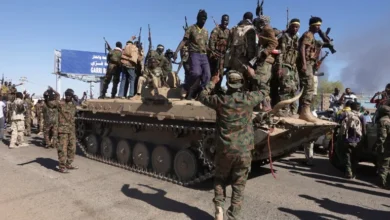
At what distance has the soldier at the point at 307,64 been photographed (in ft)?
23.4

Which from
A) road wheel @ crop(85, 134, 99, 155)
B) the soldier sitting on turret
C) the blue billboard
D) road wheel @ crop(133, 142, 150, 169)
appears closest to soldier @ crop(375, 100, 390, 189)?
the soldier sitting on turret

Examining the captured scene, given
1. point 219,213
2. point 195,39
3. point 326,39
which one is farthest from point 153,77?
point 219,213

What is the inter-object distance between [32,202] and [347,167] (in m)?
6.95

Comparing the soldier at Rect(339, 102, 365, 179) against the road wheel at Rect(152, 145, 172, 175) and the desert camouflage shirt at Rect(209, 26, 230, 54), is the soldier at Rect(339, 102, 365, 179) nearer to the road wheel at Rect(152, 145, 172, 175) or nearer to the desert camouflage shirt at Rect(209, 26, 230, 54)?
the desert camouflage shirt at Rect(209, 26, 230, 54)

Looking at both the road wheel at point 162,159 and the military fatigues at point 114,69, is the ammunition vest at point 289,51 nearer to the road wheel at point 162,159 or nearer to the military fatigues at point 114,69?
the road wheel at point 162,159

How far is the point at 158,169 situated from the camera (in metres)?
8.52

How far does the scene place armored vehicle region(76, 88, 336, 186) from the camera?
6.72 metres

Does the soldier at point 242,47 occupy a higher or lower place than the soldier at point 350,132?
higher

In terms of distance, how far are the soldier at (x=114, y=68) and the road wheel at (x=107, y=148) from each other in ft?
5.60

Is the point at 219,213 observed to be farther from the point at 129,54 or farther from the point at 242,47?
the point at 129,54

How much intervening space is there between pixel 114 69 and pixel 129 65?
560 mm

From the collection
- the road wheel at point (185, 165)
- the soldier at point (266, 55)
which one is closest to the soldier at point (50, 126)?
the road wheel at point (185, 165)

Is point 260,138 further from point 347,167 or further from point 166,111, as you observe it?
point 347,167

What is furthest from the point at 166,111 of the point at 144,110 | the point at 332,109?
the point at 332,109
